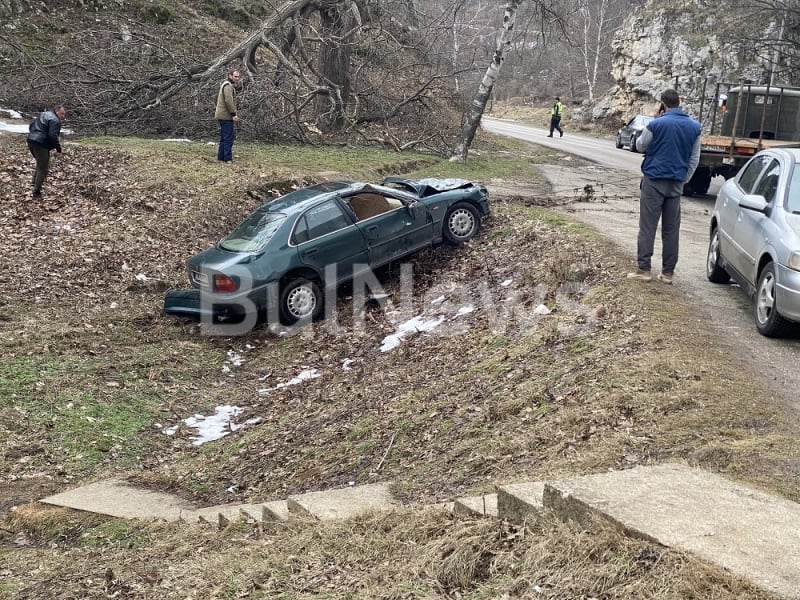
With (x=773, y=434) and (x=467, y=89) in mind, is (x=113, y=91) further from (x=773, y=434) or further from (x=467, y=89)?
(x=467, y=89)

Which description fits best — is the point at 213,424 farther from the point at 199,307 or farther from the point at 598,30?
the point at 598,30

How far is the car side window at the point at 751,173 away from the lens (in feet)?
A: 28.7

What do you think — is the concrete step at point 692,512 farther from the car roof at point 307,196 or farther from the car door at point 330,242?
the car roof at point 307,196

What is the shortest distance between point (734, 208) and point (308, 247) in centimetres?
547

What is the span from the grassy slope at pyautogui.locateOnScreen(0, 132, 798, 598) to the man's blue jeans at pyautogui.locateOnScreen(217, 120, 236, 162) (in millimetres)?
2477

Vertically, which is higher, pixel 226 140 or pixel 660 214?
pixel 226 140

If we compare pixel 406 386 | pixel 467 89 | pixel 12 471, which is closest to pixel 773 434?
pixel 406 386

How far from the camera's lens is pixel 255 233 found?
446 inches

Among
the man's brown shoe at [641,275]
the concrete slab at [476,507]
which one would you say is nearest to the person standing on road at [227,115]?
the man's brown shoe at [641,275]

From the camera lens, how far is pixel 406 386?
8.23 metres

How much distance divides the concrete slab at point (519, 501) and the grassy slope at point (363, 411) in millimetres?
135

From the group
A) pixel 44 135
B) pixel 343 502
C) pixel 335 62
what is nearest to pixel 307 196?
pixel 44 135

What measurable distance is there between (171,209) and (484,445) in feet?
33.5

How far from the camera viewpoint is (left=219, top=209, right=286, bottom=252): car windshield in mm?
11055
